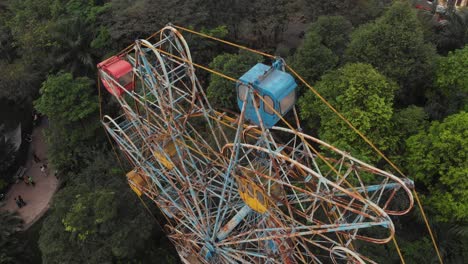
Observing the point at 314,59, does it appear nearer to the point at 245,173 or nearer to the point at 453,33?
the point at 453,33

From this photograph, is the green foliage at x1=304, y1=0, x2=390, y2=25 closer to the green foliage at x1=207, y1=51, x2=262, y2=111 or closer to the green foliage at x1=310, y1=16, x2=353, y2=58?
the green foliage at x1=310, y1=16, x2=353, y2=58

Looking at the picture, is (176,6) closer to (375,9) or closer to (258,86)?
(375,9)

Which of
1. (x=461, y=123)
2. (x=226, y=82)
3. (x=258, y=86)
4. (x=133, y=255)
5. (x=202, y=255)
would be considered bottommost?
(x=133, y=255)

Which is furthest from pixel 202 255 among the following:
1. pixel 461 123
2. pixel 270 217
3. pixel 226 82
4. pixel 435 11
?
pixel 435 11

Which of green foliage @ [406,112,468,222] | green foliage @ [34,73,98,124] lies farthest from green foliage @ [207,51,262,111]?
green foliage @ [406,112,468,222]

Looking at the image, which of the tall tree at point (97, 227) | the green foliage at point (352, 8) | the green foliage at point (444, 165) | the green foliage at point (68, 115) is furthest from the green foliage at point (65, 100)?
the green foliage at point (444, 165)

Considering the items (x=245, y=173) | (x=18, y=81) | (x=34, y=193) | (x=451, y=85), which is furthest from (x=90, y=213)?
(x=451, y=85)

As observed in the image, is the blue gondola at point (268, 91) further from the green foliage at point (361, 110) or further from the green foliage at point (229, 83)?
the green foliage at point (229, 83)
